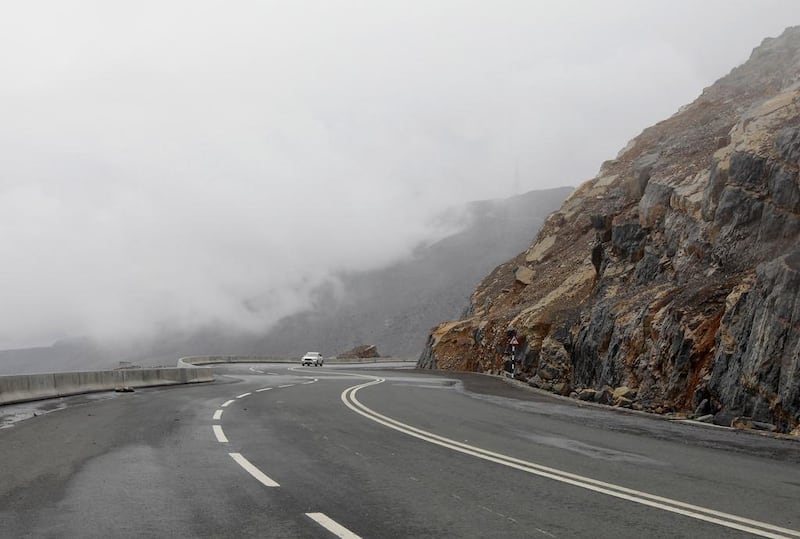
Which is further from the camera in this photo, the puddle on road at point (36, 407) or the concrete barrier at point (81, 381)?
the concrete barrier at point (81, 381)

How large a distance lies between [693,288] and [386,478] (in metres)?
16.0

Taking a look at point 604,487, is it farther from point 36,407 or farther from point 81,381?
point 81,381

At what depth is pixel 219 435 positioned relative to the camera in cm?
1110

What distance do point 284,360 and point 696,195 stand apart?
56.3 m

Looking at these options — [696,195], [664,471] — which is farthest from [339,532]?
[696,195]

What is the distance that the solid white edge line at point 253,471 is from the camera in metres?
7.32

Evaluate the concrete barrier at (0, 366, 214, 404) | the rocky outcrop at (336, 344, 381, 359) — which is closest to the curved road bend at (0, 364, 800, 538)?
the concrete barrier at (0, 366, 214, 404)

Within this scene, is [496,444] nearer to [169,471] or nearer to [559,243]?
[169,471]

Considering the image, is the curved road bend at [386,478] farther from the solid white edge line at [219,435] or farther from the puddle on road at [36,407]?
the puddle on road at [36,407]

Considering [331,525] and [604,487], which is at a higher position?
[331,525]

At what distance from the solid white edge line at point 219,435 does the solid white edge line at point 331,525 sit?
15.7ft

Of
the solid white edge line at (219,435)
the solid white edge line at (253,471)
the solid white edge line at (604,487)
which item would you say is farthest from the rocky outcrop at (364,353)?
the solid white edge line at (253,471)

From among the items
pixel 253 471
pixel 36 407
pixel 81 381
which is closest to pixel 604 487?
pixel 253 471

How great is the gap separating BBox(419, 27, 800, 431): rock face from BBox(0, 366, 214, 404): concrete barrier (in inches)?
584
